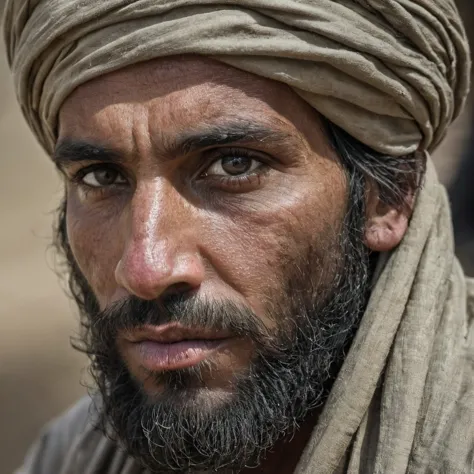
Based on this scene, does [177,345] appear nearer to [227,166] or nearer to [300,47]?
[227,166]

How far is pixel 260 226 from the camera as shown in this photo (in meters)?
2.34

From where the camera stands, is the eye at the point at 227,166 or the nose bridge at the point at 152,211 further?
the eye at the point at 227,166

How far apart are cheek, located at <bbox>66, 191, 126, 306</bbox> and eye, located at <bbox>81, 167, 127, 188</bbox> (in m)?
0.07

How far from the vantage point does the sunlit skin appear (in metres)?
2.25

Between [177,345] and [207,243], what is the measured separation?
0.27m

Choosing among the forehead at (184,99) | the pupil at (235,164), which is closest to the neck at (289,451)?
the pupil at (235,164)

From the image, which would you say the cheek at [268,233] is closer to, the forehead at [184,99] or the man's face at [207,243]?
the man's face at [207,243]

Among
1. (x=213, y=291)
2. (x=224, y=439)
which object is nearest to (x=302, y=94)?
(x=213, y=291)

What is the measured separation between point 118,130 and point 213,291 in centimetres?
48

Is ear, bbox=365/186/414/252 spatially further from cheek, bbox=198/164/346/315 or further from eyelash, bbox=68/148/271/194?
eyelash, bbox=68/148/271/194

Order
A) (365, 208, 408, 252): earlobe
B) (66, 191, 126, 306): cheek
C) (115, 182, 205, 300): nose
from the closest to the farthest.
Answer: (115, 182, 205, 300): nose, (66, 191, 126, 306): cheek, (365, 208, 408, 252): earlobe

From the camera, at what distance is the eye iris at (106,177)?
8.11 ft

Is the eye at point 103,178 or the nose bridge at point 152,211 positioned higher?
the eye at point 103,178

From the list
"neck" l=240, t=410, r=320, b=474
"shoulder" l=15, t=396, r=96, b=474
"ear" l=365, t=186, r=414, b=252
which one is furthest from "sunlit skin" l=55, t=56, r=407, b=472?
"shoulder" l=15, t=396, r=96, b=474
